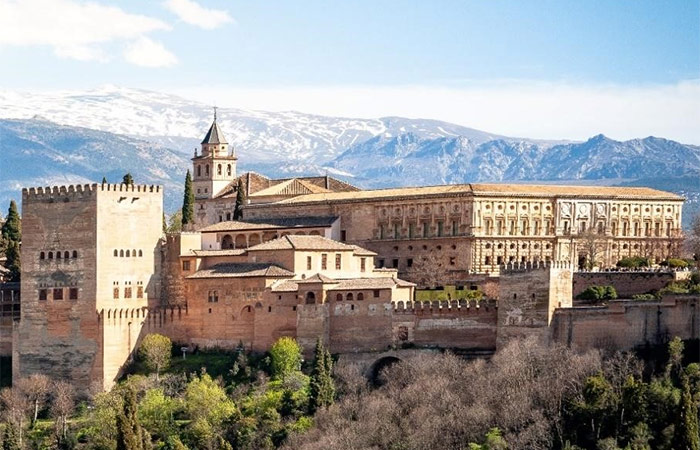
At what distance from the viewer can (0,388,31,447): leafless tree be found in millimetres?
73312

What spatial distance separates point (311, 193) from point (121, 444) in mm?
31141

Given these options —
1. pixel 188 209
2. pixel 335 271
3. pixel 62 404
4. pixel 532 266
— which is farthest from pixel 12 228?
pixel 532 266

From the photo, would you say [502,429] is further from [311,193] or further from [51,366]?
[311,193]

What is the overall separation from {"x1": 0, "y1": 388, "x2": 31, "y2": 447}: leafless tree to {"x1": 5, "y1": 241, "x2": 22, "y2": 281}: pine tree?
11.2m

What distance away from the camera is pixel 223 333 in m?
76.8

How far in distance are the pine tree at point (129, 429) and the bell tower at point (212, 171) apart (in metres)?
38.8

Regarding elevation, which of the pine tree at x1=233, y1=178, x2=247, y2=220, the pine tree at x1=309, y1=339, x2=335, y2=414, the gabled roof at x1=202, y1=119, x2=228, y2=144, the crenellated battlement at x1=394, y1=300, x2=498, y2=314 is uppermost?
the gabled roof at x1=202, y1=119, x2=228, y2=144

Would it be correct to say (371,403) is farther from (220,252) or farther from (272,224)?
(272,224)

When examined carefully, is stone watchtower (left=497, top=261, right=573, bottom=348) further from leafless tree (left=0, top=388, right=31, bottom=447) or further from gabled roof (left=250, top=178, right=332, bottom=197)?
gabled roof (left=250, top=178, right=332, bottom=197)

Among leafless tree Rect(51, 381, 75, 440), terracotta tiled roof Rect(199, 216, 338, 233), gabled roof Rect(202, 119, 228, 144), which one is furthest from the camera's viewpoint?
gabled roof Rect(202, 119, 228, 144)

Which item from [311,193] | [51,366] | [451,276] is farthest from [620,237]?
[51,366]

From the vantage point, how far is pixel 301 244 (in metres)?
77.6

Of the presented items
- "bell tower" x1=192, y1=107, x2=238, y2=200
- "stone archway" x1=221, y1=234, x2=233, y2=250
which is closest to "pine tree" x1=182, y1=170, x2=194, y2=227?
"bell tower" x1=192, y1=107, x2=238, y2=200

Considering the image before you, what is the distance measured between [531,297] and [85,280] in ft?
70.9
